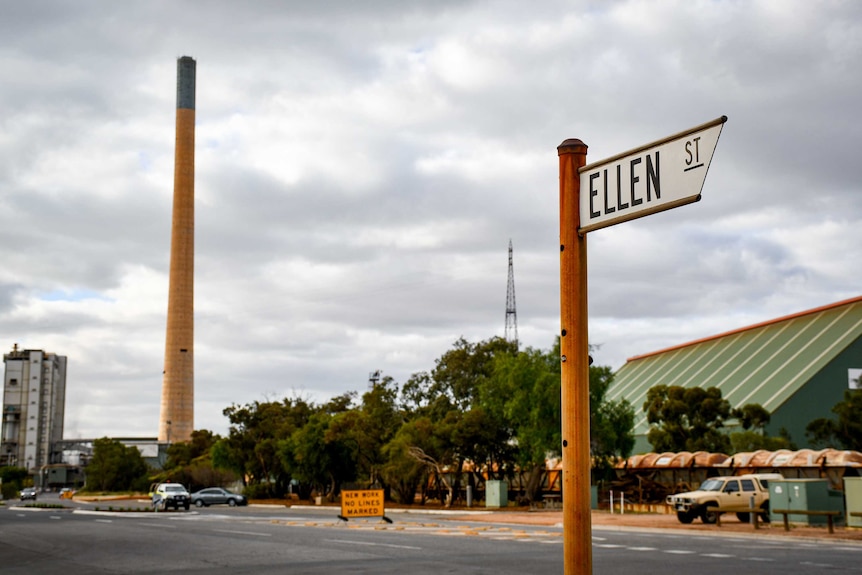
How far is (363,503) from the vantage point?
3500 cm

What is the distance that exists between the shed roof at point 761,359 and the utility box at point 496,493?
1213 centimetres

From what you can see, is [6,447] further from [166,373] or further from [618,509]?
[618,509]

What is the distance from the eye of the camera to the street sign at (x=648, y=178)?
153 inches

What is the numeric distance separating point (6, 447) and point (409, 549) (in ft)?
400

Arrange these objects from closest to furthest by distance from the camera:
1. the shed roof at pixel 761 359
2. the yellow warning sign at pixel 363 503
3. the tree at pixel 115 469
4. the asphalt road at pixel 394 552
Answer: the asphalt road at pixel 394 552, the yellow warning sign at pixel 363 503, the shed roof at pixel 761 359, the tree at pixel 115 469

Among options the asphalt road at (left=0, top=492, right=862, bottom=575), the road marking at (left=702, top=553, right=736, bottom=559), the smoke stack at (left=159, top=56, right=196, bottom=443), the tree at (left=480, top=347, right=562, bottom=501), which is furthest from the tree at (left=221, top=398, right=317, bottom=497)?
the road marking at (left=702, top=553, right=736, bottom=559)

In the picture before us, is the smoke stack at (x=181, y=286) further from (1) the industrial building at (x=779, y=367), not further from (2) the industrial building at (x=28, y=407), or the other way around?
(1) the industrial building at (x=779, y=367)

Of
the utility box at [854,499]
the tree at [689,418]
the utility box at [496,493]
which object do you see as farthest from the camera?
the tree at [689,418]

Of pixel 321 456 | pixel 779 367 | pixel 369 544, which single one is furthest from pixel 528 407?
pixel 779 367

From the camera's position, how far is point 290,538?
1034 inches

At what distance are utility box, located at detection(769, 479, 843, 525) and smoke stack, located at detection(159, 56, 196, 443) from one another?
82652 mm

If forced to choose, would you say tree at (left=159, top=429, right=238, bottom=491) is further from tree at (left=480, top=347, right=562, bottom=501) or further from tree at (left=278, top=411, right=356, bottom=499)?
tree at (left=480, top=347, right=562, bottom=501)

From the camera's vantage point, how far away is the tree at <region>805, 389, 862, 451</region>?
2071 inches

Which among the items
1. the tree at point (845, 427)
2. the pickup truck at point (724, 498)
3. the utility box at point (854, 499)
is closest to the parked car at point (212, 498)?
the tree at point (845, 427)
